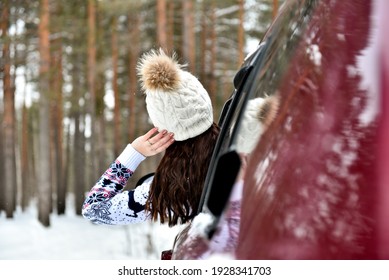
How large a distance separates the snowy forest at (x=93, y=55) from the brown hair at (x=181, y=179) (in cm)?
818

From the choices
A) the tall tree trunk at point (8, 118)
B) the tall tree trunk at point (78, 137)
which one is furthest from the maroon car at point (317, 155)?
the tall tree trunk at point (78, 137)

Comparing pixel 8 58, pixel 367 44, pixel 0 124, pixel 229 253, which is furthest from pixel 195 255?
pixel 0 124

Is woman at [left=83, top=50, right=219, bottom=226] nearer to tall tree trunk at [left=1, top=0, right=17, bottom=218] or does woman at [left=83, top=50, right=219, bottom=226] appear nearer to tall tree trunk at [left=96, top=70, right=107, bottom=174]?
tall tree trunk at [left=1, top=0, right=17, bottom=218]

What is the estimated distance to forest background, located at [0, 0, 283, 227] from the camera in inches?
511

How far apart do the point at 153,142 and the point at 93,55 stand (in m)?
14.5

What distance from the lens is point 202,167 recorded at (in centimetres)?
176

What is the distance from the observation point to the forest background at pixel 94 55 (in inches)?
511

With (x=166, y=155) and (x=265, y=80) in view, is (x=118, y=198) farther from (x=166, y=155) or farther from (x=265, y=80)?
(x=265, y=80)

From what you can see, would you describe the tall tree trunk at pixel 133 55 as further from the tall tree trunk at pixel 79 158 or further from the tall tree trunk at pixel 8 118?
the tall tree trunk at pixel 8 118

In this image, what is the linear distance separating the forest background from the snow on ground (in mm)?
715

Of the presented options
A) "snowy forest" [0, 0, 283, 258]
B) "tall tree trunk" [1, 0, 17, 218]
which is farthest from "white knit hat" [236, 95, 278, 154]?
"tall tree trunk" [1, 0, 17, 218]

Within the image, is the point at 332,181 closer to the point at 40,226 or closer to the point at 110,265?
the point at 110,265

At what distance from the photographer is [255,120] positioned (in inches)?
43.1

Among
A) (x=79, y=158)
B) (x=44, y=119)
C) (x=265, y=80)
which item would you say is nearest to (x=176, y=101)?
(x=265, y=80)
